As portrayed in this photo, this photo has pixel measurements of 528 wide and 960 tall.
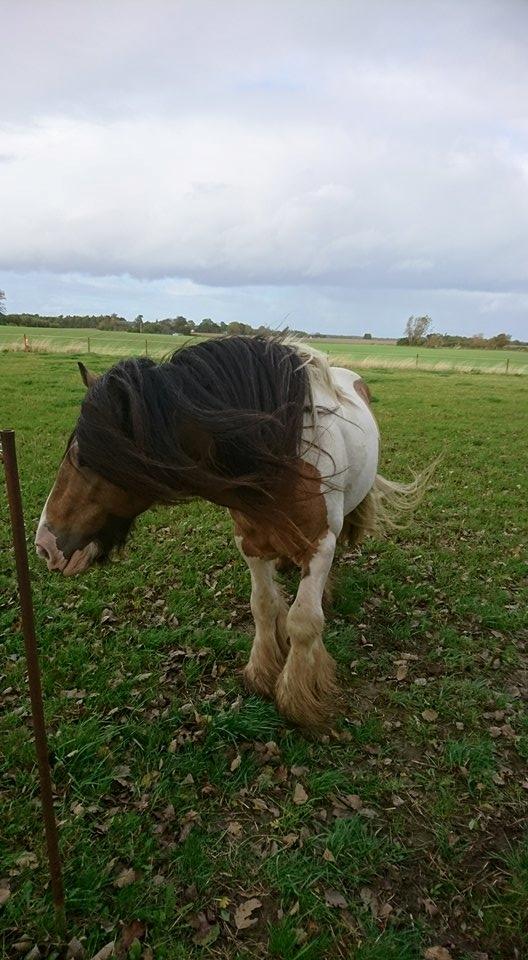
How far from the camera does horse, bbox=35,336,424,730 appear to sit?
8.35 ft

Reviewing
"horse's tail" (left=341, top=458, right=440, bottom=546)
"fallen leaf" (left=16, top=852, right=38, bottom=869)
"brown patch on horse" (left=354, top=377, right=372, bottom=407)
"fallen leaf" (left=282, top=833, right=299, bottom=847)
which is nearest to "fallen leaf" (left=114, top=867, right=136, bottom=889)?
"fallen leaf" (left=16, top=852, right=38, bottom=869)

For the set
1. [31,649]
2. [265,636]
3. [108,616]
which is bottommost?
[108,616]

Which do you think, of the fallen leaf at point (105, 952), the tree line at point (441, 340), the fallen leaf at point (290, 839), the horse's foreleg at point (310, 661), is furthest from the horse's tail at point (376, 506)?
the tree line at point (441, 340)

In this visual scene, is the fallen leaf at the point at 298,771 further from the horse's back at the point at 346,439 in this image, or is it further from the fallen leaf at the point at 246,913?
the horse's back at the point at 346,439

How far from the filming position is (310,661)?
346 centimetres

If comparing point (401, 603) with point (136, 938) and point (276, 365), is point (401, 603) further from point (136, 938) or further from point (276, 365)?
point (136, 938)

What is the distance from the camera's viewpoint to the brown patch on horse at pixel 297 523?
307 cm

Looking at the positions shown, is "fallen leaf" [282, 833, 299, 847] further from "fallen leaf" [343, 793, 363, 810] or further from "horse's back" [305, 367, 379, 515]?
"horse's back" [305, 367, 379, 515]

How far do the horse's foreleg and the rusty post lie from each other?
5.18 feet

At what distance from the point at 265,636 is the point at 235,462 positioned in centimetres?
155

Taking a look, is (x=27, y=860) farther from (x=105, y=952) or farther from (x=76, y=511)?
(x=76, y=511)

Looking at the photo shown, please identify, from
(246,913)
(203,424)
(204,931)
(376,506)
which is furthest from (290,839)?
(376,506)

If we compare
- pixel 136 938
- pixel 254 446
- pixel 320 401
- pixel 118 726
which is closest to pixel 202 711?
pixel 118 726

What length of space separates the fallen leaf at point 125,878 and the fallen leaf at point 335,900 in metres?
0.89
